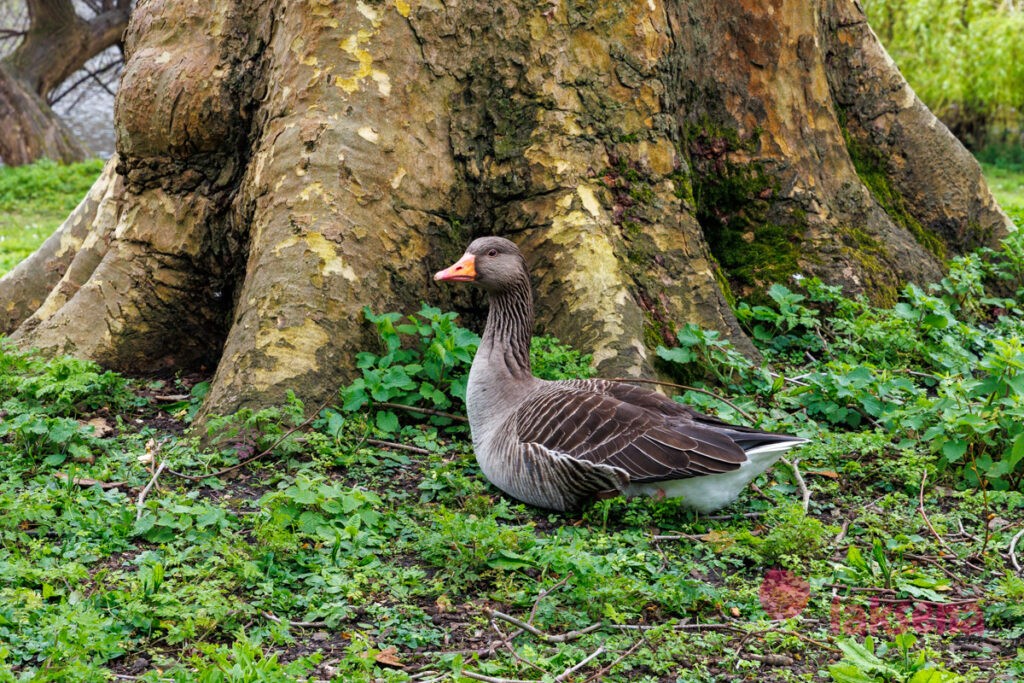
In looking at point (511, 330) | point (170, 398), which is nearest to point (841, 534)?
point (511, 330)

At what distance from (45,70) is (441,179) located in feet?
57.7

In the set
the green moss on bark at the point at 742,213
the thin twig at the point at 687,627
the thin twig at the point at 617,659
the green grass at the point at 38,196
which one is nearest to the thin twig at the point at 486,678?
the thin twig at the point at 617,659

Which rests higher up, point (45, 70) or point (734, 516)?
point (45, 70)

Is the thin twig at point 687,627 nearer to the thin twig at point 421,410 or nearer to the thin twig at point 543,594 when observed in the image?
the thin twig at point 543,594

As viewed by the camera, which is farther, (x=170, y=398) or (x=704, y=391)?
(x=170, y=398)

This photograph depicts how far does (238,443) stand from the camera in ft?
18.4

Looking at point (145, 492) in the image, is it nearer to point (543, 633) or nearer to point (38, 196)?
point (543, 633)

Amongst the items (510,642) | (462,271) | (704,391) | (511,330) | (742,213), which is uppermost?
(742,213)

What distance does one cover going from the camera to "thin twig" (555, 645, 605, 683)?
3.76 meters

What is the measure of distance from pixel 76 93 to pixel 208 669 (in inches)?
1199

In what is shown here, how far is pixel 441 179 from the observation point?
6.63m
